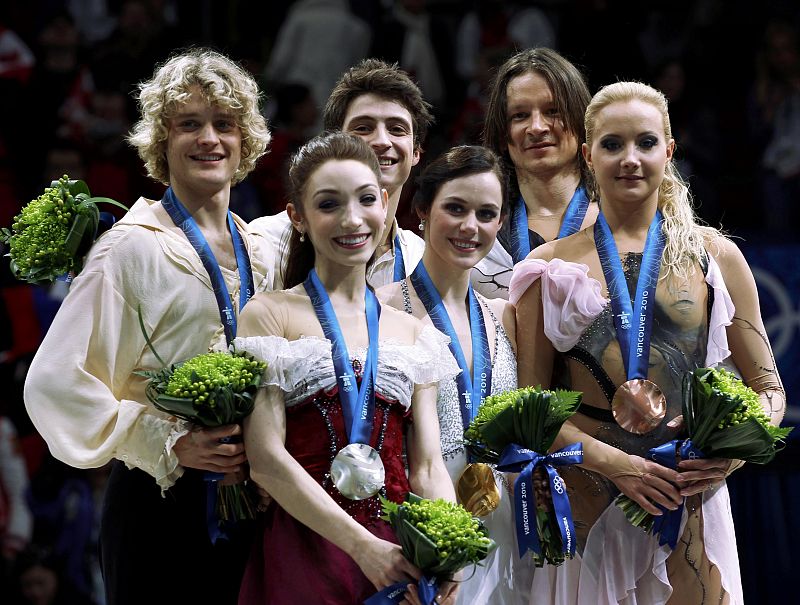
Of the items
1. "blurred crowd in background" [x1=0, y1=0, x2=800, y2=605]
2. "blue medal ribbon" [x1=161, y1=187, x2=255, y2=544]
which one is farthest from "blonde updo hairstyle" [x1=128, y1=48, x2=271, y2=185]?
"blurred crowd in background" [x1=0, y1=0, x2=800, y2=605]

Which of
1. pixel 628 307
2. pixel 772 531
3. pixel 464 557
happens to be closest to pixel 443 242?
pixel 628 307

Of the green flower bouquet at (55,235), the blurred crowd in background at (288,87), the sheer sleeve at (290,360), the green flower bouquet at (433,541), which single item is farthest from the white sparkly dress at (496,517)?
the blurred crowd in background at (288,87)

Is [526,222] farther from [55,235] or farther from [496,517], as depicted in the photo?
[55,235]

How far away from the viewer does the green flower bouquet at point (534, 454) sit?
3.28 metres

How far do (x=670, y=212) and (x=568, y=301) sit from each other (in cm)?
42

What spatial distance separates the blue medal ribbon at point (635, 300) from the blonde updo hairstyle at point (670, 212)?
0.10 feet

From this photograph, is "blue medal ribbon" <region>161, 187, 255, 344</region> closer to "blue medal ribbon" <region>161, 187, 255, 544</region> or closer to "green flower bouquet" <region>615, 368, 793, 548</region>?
"blue medal ribbon" <region>161, 187, 255, 544</region>

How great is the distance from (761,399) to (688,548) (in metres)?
0.44

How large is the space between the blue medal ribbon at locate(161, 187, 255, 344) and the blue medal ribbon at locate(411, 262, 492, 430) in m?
0.47

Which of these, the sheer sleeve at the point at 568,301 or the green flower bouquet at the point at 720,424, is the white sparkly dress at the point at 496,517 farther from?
the green flower bouquet at the point at 720,424

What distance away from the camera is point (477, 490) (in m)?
3.51

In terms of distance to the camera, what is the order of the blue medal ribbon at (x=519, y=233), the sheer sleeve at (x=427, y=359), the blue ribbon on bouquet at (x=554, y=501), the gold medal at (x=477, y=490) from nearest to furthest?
1. the sheer sleeve at (x=427, y=359)
2. the blue ribbon on bouquet at (x=554, y=501)
3. the gold medal at (x=477, y=490)
4. the blue medal ribbon at (x=519, y=233)

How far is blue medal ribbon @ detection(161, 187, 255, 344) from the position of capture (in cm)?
364

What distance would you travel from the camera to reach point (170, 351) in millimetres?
3605
